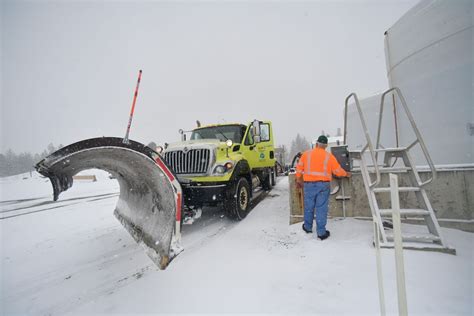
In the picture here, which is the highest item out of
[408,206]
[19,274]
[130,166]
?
[130,166]

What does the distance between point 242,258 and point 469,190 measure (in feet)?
12.0

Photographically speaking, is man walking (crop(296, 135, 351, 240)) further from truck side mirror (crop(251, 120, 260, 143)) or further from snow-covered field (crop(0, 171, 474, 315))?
truck side mirror (crop(251, 120, 260, 143))

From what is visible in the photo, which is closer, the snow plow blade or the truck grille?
the snow plow blade

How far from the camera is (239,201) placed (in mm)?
4715

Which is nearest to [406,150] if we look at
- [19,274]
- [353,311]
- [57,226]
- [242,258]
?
[353,311]

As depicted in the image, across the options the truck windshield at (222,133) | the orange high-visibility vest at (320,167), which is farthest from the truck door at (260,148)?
the orange high-visibility vest at (320,167)

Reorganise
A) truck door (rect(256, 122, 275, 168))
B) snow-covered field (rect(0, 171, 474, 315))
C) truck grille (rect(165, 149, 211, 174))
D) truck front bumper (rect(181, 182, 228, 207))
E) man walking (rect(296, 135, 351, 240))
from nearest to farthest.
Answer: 1. snow-covered field (rect(0, 171, 474, 315))
2. man walking (rect(296, 135, 351, 240))
3. truck front bumper (rect(181, 182, 228, 207))
4. truck grille (rect(165, 149, 211, 174))
5. truck door (rect(256, 122, 275, 168))

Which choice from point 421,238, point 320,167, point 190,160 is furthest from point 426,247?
point 190,160

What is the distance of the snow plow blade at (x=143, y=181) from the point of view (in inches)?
82.4

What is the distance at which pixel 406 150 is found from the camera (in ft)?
11.2

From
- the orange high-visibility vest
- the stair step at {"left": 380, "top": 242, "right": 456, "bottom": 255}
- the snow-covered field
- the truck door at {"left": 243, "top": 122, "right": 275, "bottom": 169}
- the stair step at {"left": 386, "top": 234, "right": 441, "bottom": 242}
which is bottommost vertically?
the snow-covered field

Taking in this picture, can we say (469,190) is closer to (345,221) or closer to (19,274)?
(345,221)

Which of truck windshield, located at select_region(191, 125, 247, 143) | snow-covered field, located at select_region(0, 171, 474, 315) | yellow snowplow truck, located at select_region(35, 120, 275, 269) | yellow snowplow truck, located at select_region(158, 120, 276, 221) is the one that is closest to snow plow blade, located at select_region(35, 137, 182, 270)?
yellow snowplow truck, located at select_region(35, 120, 275, 269)

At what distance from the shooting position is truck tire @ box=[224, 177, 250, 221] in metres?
4.50
